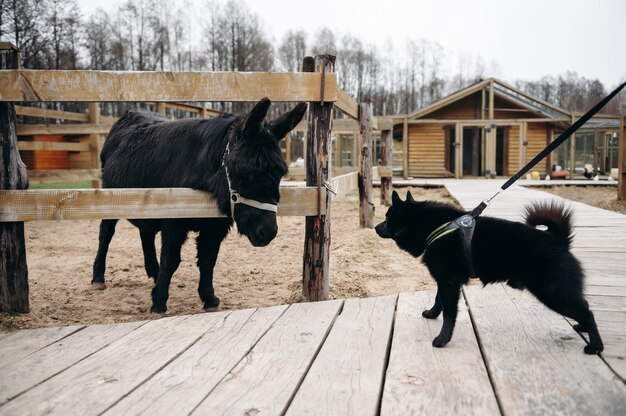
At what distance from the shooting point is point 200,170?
339cm

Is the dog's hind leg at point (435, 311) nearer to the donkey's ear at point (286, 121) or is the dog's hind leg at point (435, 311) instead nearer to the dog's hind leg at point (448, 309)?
the dog's hind leg at point (448, 309)

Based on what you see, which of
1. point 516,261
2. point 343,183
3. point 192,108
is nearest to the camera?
point 516,261

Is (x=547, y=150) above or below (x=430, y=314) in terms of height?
above

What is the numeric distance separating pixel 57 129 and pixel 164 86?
921 cm

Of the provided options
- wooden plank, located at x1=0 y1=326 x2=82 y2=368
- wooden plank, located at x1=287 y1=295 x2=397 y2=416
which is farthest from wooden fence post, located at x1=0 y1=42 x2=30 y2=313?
wooden plank, located at x1=287 y1=295 x2=397 y2=416

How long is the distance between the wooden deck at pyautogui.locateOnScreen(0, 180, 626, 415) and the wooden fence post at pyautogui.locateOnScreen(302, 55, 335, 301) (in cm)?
61

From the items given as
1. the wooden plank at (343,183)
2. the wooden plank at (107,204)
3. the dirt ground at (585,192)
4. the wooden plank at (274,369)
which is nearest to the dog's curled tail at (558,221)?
the wooden plank at (274,369)

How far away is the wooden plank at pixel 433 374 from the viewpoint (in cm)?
157

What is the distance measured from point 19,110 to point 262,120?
30.9ft

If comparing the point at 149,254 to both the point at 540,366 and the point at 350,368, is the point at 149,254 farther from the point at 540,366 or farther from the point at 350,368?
the point at 540,366

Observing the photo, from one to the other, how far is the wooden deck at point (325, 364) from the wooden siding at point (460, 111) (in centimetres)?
2492

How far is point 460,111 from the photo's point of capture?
26.5 m

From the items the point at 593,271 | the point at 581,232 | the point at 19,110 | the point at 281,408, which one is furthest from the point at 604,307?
the point at 19,110

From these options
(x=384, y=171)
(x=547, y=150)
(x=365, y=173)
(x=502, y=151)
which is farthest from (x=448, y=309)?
(x=502, y=151)
